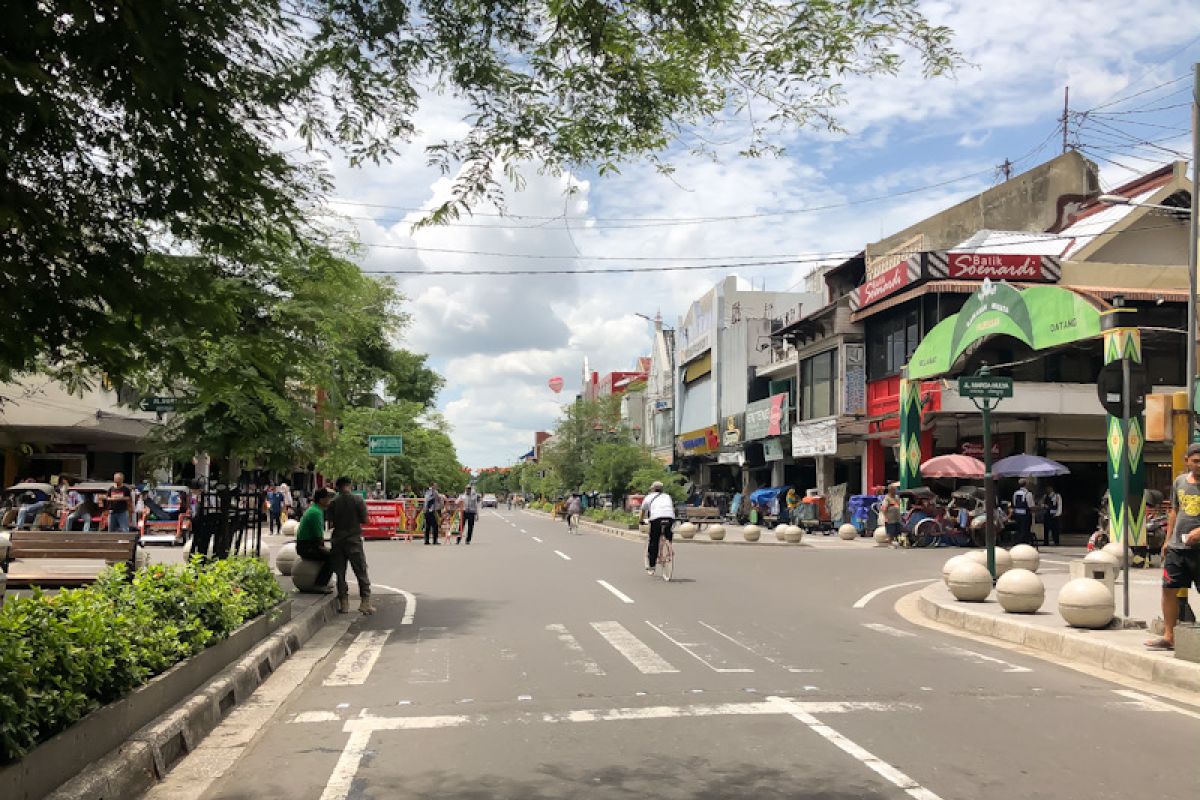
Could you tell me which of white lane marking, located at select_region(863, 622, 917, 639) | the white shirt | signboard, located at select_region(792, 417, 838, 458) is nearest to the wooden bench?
the white shirt

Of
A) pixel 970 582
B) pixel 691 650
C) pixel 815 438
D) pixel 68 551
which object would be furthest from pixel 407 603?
pixel 815 438

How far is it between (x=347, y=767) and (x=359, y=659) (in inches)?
149

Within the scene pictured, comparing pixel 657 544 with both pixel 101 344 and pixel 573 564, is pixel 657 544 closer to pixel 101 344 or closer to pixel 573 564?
pixel 573 564

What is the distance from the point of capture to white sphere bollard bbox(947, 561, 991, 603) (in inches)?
517

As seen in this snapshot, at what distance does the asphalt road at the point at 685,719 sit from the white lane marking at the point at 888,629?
4cm

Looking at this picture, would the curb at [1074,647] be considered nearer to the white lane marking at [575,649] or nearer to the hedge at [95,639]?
the white lane marking at [575,649]

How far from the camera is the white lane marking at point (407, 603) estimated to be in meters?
12.2

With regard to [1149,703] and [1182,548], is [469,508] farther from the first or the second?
[1149,703]

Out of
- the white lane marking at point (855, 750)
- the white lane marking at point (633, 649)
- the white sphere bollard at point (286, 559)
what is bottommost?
the white lane marking at point (633, 649)

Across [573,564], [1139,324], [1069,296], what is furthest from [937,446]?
[573,564]

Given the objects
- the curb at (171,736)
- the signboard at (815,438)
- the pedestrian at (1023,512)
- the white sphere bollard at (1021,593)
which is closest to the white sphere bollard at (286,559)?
the curb at (171,736)

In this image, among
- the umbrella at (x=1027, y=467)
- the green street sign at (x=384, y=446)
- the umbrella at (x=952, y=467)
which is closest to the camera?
the umbrella at (x=1027, y=467)

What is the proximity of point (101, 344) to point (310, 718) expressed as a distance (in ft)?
12.4

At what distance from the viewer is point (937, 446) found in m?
36.0
